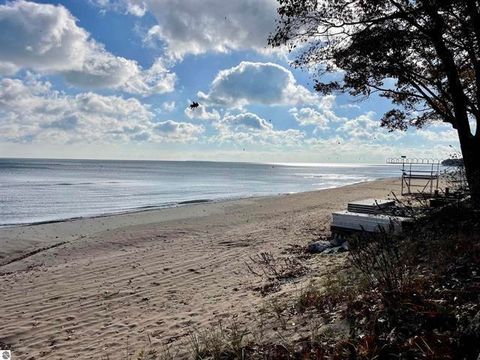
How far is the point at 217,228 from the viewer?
17.7 meters

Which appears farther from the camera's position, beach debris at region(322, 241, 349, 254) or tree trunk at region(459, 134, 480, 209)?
beach debris at region(322, 241, 349, 254)

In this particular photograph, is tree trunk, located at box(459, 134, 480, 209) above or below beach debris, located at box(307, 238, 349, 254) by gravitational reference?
above

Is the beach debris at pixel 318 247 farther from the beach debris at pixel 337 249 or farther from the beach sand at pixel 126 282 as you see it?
the beach sand at pixel 126 282

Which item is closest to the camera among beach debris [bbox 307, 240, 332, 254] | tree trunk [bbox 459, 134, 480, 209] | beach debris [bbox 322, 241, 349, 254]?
tree trunk [bbox 459, 134, 480, 209]

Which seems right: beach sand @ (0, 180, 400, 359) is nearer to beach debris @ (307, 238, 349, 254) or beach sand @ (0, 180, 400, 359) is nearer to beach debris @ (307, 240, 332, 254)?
beach debris @ (307, 238, 349, 254)

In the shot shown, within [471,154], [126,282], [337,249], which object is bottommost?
[126,282]

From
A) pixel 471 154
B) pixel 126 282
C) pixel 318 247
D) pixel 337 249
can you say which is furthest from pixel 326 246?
pixel 126 282

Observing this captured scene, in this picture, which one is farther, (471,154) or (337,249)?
(337,249)

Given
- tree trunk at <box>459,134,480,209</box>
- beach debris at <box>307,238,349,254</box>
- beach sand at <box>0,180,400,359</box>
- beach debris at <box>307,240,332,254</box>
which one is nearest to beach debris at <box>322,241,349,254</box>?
beach debris at <box>307,238,349,254</box>

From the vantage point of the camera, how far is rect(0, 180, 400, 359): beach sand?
6.30m

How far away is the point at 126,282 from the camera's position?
938 cm

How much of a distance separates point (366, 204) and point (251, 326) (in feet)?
25.5

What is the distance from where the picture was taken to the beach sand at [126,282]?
6.30 metres

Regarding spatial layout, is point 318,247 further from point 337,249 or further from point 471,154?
point 471,154
